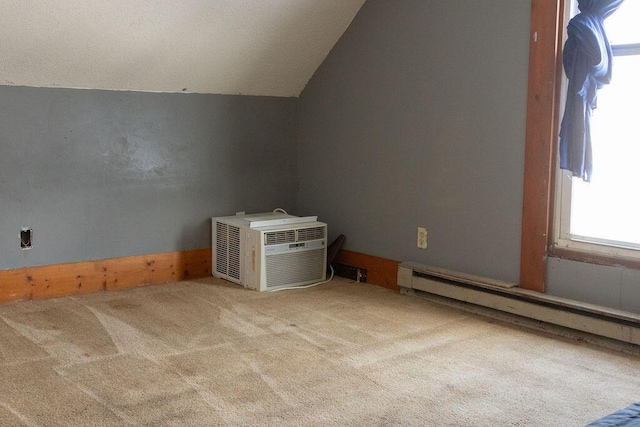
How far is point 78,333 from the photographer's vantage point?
3.40 metres

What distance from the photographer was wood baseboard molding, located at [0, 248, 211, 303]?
3.95 meters

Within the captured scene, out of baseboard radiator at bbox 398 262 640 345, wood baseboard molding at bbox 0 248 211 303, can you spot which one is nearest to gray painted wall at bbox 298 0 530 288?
baseboard radiator at bbox 398 262 640 345

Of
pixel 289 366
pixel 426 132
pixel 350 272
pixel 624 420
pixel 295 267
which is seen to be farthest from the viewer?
pixel 350 272

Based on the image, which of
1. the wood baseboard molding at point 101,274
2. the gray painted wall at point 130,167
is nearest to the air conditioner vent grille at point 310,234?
the gray painted wall at point 130,167

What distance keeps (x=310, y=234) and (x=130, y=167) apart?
3.96ft

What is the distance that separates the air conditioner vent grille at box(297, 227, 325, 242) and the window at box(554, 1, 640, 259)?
5.28 feet

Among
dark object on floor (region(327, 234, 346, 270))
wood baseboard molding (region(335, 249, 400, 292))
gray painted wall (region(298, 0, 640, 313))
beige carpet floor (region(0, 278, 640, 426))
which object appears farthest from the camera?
dark object on floor (region(327, 234, 346, 270))

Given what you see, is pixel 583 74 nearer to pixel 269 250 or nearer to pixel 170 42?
pixel 269 250

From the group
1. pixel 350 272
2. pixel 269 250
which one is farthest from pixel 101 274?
pixel 350 272

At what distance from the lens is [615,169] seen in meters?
3.39

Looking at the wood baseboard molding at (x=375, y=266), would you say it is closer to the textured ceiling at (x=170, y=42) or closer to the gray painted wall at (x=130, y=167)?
the gray painted wall at (x=130, y=167)

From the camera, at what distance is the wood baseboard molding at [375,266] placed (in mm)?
4410

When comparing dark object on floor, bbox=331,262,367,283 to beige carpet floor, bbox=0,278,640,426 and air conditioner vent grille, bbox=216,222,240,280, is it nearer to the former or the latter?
beige carpet floor, bbox=0,278,640,426

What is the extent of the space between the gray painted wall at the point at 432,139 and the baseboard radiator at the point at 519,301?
4.1 inches
